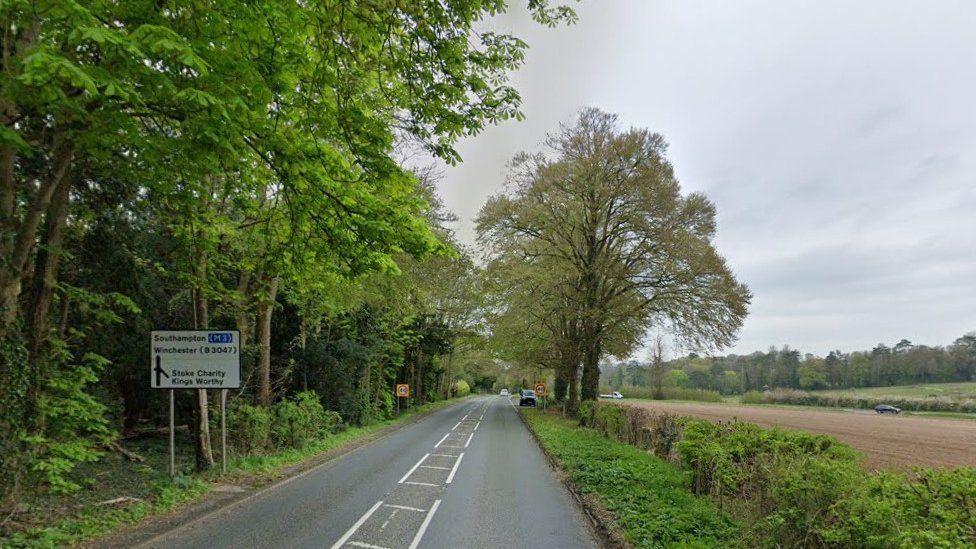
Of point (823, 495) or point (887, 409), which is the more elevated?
point (823, 495)

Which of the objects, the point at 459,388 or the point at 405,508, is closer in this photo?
the point at 405,508

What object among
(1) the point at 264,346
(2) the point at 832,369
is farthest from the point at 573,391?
(2) the point at 832,369

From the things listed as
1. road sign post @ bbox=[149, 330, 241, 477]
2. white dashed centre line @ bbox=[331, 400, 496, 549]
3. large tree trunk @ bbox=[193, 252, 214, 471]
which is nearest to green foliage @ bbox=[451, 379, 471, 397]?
white dashed centre line @ bbox=[331, 400, 496, 549]

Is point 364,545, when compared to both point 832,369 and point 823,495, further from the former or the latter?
point 832,369

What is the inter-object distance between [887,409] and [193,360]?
8482 centimetres

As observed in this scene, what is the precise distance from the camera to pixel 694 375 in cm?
13125

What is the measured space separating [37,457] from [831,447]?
37.4ft

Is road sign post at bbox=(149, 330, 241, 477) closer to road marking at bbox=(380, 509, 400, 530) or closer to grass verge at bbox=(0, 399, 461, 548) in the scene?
grass verge at bbox=(0, 399, 461, 548)

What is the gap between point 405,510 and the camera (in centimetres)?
870

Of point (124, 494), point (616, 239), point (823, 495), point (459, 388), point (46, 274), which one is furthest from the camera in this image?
point (459, 388)

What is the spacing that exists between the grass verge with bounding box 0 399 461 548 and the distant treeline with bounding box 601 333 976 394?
8526cm

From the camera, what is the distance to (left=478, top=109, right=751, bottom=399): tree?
2352cm

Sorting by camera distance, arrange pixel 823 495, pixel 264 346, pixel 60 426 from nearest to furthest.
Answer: pixel 823 495 < pixel 60 426 < pixel 264 346

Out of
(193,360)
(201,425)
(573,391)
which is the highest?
(193,360)
